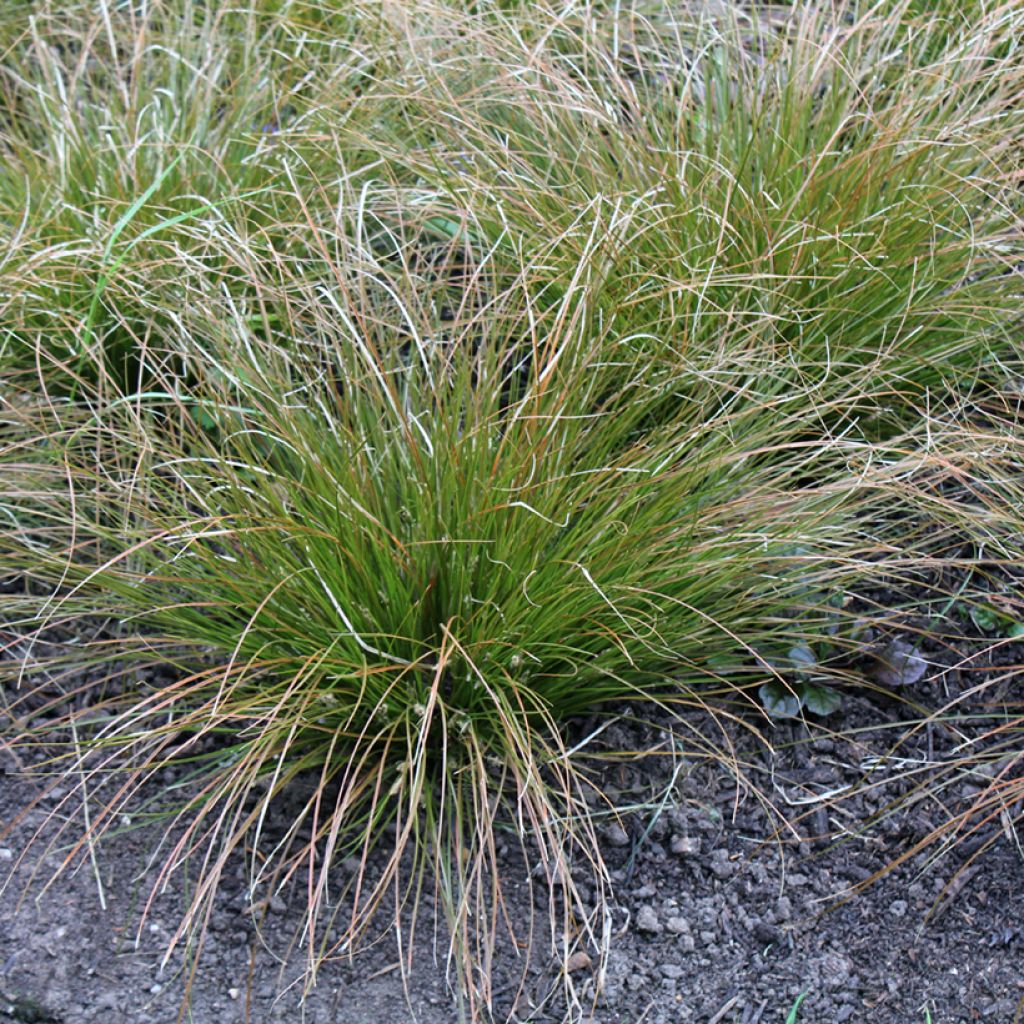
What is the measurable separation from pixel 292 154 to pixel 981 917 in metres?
2.31

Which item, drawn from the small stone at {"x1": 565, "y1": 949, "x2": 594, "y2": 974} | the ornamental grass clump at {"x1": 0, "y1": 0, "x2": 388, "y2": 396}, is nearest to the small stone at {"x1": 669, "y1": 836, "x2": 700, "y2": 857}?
the small stone at {"x1": 565, "y1": 949, "x2": 594, "y2": 974}

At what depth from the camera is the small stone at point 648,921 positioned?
2119 mm

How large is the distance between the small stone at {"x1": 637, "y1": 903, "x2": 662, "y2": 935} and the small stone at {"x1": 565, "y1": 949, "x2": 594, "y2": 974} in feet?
0.37

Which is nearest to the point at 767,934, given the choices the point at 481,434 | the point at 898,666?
the point at 898,666

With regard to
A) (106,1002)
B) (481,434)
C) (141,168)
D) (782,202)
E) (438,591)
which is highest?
(782,202)

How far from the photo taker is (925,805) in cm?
224

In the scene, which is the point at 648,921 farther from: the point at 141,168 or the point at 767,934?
the point at 141,168

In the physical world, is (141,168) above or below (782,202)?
below

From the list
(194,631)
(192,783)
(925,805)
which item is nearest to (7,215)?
(194,631)

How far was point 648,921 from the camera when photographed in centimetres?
212

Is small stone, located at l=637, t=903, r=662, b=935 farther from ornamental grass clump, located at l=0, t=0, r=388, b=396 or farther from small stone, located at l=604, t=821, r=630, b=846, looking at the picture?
ornamental grass clump, located at l=0, t=0, r=388, b=396

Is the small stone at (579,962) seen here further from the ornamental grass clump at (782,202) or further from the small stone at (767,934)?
the ornamental grass clump at (782,202)

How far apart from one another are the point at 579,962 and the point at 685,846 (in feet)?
0.96

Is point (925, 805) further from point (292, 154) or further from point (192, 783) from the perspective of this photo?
point (292, 154)
